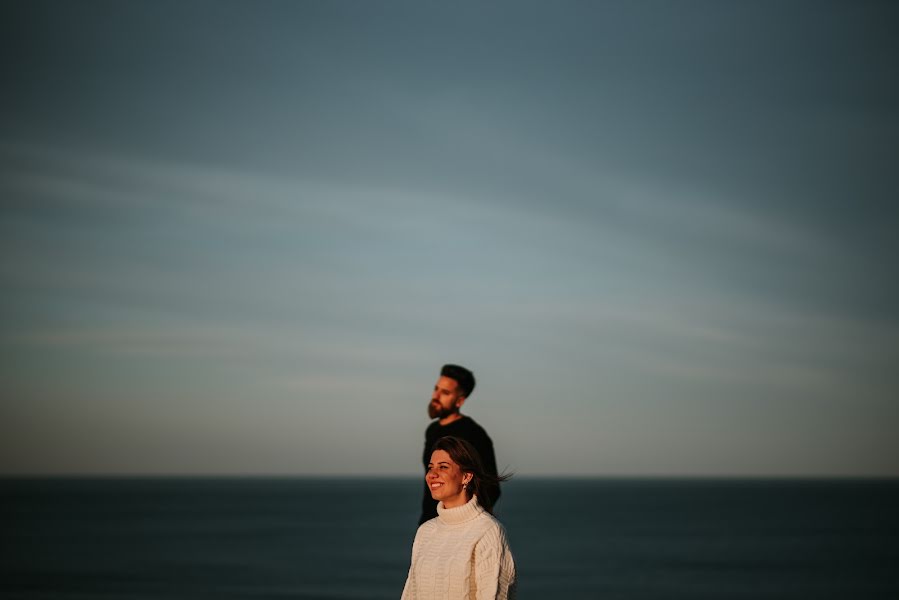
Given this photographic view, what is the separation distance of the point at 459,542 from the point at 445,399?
1944mm

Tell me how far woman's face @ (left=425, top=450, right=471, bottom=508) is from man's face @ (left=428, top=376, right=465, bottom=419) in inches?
69.9

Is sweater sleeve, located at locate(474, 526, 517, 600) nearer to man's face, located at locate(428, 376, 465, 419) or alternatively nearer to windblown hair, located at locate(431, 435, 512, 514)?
windblown hair, located at locate(431, 435, 512, 514)

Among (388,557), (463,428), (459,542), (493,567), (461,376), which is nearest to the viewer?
(493,567)

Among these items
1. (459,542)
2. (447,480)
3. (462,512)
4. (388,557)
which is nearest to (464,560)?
(459,542)

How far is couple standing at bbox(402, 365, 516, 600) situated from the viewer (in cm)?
385

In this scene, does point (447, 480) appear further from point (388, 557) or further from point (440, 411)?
point (388, 557)

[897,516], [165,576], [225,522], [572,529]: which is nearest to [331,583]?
[165,576]

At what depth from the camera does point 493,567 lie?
382 centimetres

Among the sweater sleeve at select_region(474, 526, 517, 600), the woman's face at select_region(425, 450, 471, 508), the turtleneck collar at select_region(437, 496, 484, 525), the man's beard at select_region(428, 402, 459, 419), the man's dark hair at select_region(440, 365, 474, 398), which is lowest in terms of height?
the sweater sleeve at select_region(474, 526, 517, 600)

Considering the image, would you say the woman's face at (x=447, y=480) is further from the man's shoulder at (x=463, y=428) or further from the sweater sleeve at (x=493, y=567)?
the man's shoulder at (x=463, y=428)

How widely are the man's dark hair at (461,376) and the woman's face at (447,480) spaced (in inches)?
70.8

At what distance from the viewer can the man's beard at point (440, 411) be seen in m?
5.86

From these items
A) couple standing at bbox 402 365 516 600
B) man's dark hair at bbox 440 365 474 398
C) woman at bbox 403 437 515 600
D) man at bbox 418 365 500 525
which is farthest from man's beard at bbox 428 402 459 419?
woman at bbox 403 437 515 600

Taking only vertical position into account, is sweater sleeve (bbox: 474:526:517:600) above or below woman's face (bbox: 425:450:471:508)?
below
